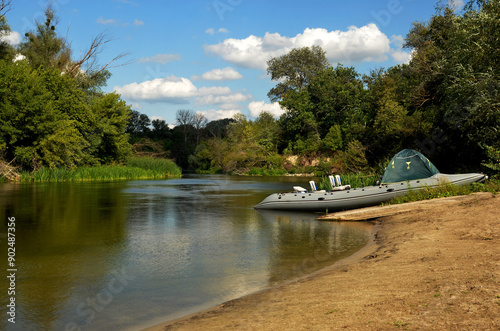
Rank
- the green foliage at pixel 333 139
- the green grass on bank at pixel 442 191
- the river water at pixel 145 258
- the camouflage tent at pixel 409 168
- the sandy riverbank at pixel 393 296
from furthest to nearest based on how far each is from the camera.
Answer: the green foliage at pixel 333 139
the camouflage tent at pixel 409 168
the green grass on bank at pixel 442 191
the river water at pixel 145 258
the sandy riverbank at pixel 393 296

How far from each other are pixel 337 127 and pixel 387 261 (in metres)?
43.9

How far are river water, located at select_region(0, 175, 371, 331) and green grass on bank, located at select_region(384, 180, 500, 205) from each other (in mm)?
2632

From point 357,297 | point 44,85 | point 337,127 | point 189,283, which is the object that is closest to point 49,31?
point 44,85

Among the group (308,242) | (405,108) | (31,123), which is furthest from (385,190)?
(31,123)

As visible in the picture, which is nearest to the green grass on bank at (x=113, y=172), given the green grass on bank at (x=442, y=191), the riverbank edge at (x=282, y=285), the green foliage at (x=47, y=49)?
the green foliage at (x=47, y=49)

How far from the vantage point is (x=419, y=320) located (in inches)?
156

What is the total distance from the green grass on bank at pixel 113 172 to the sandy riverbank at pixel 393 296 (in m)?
30.3

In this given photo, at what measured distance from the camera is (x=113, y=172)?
3841cm

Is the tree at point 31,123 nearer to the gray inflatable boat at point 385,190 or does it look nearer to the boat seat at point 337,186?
the gray inflatable boat at point 385,190

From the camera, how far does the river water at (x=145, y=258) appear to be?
558 centimetres

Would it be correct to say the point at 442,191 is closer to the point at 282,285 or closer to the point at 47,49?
the point at 282,285

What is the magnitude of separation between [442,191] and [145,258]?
10571mm

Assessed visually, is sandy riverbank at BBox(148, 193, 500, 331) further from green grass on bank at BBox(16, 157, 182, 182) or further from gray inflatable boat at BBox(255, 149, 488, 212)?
green grass on bank at BBox(16, 157, 182, 182)

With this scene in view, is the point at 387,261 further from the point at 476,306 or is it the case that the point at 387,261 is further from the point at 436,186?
the point at 436,186
